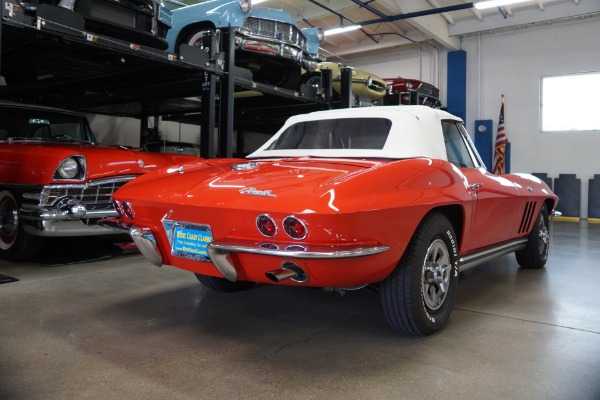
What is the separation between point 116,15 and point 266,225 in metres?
3.19

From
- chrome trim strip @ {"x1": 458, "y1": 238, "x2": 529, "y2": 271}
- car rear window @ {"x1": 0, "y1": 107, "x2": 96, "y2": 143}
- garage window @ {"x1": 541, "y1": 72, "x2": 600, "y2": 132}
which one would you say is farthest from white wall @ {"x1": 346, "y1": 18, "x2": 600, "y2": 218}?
car rear window @ {"x1": 0, "y1": 107, "x2": 96, "y2": 143}

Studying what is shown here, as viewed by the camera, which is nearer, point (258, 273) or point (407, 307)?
point (258, 273)

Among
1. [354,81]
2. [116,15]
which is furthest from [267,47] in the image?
[354,81]

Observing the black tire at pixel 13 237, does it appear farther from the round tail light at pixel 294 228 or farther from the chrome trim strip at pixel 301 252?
the round tail light at pixel 294 228

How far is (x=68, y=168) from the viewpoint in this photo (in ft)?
13.1

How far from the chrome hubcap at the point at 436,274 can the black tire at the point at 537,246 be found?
2044 millimetres

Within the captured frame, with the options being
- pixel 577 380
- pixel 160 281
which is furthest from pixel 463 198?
pixel 160 281

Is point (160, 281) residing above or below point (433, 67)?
below

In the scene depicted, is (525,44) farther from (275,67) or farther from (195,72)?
(195,72)

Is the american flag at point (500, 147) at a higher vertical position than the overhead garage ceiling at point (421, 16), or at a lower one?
lower

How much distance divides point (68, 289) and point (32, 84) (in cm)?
433

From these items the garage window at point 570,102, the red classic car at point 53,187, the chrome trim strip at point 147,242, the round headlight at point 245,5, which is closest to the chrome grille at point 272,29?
the round headlight at point 245,5

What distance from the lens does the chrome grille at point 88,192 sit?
3.96m

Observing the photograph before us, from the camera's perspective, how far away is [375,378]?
6.55 ft
